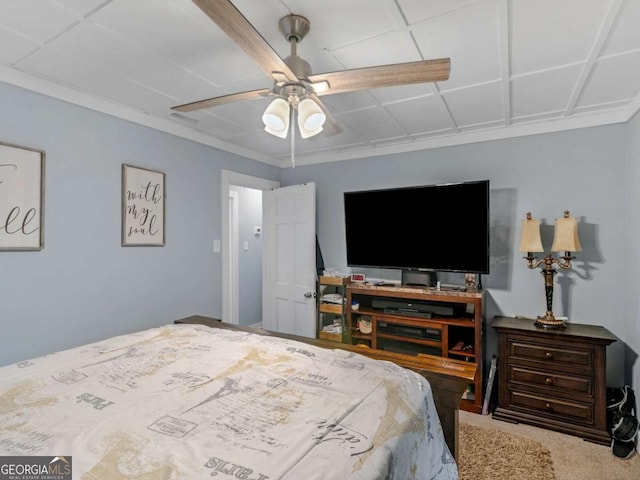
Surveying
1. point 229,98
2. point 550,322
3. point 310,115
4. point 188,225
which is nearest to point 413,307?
point 550,322

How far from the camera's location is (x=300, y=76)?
1421mm

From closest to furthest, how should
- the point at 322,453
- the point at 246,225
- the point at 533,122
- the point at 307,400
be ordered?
the point at 322,453 < the point at 307,400 < the point at 533,122 < the point at 246,225

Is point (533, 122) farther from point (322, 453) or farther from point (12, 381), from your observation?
point (12, 381)

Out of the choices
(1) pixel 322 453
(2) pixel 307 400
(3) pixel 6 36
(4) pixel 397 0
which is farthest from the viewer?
(3) pixel 6 36

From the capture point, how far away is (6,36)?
1.63 m

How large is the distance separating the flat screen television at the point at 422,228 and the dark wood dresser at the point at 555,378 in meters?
0.62

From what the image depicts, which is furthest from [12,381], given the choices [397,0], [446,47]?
[446,47]

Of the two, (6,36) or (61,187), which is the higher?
(6,36)

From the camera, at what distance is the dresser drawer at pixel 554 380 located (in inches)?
90.2

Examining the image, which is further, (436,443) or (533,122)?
(533,122)

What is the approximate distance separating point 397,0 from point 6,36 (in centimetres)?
190

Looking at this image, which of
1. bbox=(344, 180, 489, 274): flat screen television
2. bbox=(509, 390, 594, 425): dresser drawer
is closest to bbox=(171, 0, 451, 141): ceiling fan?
bbox=(344, 180, 489, 274): flat screen television
